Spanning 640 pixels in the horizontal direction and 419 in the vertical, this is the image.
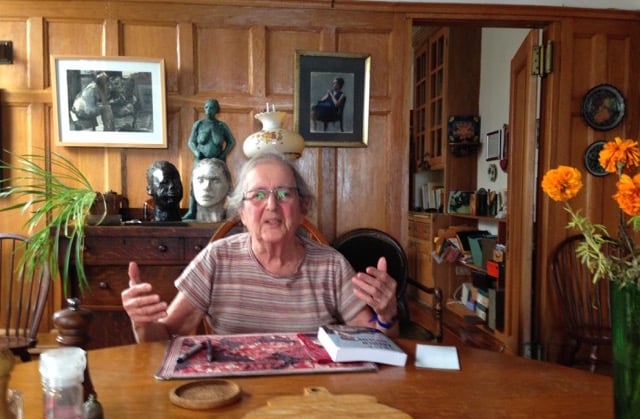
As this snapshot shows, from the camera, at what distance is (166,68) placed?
8.16 feet

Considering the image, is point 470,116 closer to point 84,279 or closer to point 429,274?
point 429,274

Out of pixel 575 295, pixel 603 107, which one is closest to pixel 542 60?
pixel 603 107

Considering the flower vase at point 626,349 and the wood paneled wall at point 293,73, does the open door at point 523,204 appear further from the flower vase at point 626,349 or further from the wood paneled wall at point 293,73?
the flower vase at point 626,349

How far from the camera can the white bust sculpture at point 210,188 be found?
2215mm

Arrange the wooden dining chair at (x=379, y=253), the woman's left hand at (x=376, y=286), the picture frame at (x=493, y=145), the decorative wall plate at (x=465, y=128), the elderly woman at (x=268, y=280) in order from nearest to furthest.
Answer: the woman's left hand at (x=376, y=286) < the elderly woman at (x=268, y=280) < the wooden dining chair at (x=379, y=253) < the picture frame at (x=493, y=145) < the decorative wall plate at (x=465, y=128)

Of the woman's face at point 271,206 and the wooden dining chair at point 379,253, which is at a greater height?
the woman's face at point 271,206

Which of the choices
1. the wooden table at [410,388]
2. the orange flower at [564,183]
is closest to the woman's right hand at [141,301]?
the wooden table at [410,388]

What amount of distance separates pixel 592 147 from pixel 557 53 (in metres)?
0.57

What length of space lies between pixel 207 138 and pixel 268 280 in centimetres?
123

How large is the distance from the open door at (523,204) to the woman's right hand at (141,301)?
2.26 metres

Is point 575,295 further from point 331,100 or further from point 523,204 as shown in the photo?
point 331,100

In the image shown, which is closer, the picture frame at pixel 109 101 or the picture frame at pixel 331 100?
the picture frame at pixel 109 101

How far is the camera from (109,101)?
2449 millimetres

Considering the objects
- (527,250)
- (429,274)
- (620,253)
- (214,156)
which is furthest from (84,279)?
(429,274)
